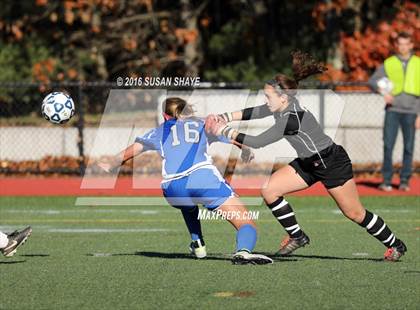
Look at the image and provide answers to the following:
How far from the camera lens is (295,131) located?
373 inches

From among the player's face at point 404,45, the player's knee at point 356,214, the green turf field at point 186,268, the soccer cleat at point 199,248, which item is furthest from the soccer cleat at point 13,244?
the player's face at point 404,45

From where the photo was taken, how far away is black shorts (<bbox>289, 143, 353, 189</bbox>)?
31.0ft

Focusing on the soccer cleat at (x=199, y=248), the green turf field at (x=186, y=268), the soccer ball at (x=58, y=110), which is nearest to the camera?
the green turf field at (x=186, y=268)

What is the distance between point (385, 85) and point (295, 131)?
6771mm

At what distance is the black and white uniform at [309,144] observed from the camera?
9368 millimetres

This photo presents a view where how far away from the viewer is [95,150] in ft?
67.1

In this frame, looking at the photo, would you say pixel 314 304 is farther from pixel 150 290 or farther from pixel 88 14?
pixel 88 14

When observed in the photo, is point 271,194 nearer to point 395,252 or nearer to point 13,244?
point 395,252

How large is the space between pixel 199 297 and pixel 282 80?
249 cm

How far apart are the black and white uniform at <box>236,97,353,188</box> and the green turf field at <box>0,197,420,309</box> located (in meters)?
0.81

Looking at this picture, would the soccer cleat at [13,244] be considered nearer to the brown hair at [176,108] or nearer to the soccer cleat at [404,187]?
the brown hair at [176,108]

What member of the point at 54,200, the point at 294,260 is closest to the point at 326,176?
the point at 294,260

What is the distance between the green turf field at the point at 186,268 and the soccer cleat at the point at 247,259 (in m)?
0.07

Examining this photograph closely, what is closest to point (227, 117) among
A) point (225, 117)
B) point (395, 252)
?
point (225, 117)
